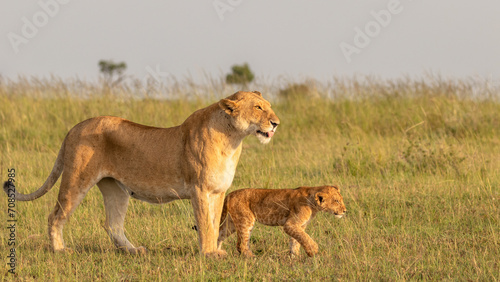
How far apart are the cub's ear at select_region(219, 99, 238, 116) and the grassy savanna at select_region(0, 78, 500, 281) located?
1199 mm

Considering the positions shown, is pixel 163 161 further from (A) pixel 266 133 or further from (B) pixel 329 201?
(B) pixel 329 201

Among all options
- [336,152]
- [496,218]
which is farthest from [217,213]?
[336,152]

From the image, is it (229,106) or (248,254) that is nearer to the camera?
(229,106)

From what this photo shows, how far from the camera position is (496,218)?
6895 mm

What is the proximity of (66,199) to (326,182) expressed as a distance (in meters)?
3.91

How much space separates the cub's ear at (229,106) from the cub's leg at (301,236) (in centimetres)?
106

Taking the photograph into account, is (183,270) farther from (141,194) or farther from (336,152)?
(336,152)

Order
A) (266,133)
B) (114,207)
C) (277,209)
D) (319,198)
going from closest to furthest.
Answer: (266,133)
(319,198)
(277,209)
(114,207)

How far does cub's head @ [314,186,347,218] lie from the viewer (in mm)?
5582

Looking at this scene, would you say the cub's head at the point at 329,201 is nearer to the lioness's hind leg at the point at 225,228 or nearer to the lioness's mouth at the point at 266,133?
the lioness's mouth at the point at 266,133

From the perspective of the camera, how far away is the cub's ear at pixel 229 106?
5.30 metres

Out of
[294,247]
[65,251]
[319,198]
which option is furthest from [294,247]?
[65,251]

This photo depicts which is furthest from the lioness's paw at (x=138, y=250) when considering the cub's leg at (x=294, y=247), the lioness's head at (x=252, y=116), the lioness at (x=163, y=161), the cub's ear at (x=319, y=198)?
the cub's ear at (x=319, y=198)

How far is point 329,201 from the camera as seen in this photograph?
5629mm
